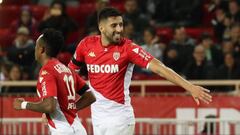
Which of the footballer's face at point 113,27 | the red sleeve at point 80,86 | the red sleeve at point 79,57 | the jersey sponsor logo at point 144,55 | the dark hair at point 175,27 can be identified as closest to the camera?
the red sleeve at point 80,86

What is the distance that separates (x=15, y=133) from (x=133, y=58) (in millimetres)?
4946

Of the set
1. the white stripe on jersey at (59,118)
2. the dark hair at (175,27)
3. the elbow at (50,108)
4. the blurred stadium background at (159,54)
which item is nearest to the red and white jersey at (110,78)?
the white stripe on jersey at (59,118)

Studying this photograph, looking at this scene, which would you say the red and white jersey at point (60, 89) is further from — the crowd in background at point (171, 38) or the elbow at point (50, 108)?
the crowd in background at point (171, 38)

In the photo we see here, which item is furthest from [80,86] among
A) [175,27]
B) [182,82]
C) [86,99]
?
[175,27]

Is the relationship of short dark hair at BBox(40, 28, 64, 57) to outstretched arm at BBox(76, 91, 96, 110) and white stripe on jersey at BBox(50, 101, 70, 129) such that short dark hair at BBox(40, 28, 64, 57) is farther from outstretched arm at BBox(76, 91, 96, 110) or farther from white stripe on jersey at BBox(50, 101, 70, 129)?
outstretched arm at BBox(76, 91, 96, 110)

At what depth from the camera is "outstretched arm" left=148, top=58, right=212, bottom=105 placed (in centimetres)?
747

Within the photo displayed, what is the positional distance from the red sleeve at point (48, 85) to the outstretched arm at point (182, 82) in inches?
46.0

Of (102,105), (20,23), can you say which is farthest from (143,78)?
(102,105)

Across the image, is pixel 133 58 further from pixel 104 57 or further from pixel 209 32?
pixel 209 32

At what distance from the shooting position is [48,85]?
7.41 m

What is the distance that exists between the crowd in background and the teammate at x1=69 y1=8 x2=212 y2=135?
17.8 ft

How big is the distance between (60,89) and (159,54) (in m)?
7.77

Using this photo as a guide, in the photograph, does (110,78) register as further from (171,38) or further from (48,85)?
(171,38)

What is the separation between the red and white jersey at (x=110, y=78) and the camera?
880 cm
